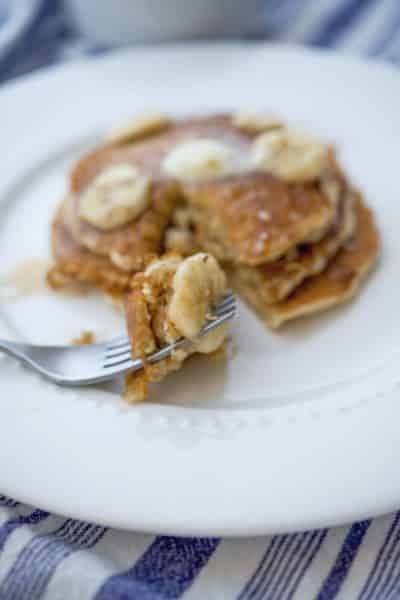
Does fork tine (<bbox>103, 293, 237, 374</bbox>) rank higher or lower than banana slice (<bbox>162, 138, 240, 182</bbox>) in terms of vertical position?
lower

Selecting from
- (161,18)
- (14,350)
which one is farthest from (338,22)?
(14,350)

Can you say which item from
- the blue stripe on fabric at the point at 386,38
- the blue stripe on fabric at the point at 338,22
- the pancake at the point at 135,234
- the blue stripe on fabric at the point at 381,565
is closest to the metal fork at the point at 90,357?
the pancake at the point at 135,234

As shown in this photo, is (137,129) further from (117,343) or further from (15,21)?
(15,21)

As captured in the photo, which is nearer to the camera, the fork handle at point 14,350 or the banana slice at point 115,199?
the fork handle at point 14,350

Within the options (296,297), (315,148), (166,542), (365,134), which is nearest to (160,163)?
(315,148)

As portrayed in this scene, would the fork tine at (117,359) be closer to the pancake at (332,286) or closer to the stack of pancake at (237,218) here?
the stack of pancake at (237,218)

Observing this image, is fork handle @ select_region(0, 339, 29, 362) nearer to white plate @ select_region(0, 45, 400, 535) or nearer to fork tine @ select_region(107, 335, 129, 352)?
white plate @ select_region(0, 45, 400, 535)

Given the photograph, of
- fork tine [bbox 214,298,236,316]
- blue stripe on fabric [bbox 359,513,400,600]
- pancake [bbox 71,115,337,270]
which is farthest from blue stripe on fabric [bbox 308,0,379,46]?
blue stripe on fabric [bbox 359,513,400,600]
